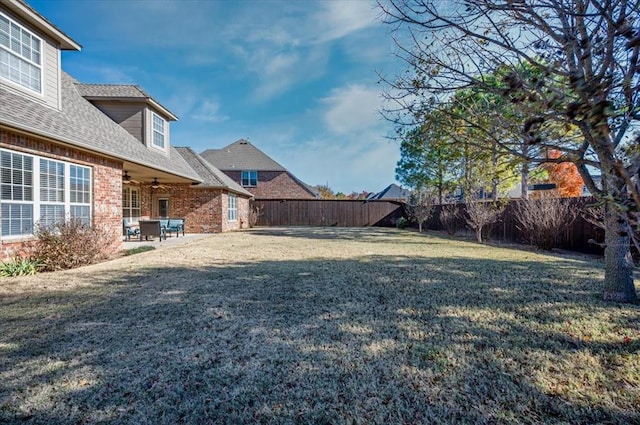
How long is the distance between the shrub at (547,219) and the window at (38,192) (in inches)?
547

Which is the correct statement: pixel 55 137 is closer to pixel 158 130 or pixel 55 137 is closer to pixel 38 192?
pixel 38 192

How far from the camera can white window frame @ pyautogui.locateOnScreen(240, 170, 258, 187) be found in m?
28.9

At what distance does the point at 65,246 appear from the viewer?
6.73 m

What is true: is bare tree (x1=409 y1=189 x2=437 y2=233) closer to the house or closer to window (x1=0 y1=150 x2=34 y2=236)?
the house

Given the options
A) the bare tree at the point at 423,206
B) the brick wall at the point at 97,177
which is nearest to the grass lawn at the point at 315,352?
the brick wall at the point at 97,177

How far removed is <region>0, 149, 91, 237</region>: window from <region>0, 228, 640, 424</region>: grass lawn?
1.61 meters

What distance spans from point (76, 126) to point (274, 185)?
2087cm

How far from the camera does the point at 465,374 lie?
99.9 inches

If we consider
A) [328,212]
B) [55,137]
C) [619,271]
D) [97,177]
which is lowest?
[619,271]

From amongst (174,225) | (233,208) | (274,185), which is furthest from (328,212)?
(174,225)

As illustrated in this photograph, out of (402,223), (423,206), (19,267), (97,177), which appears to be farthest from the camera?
(402,223)

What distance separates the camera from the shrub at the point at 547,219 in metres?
9.96

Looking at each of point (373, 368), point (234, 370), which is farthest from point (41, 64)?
point (373, 368)

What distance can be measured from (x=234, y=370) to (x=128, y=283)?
3.98 meters
